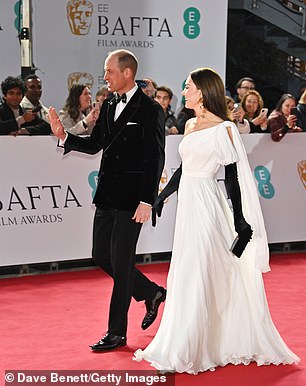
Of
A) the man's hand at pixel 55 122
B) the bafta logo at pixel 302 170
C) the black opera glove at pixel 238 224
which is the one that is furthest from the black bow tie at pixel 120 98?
the bafta logo at pixel 302 170

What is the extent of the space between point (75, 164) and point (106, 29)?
320cm

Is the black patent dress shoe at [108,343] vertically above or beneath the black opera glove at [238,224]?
beneath

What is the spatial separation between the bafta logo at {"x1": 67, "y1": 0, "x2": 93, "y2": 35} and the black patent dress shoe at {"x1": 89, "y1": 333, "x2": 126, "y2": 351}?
5.51 m

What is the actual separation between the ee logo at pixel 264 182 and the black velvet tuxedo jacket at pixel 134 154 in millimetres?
3172

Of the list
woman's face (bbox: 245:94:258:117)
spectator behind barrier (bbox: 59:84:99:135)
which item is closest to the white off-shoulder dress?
spectator behind barrier (bbox: 59:84:99:135)

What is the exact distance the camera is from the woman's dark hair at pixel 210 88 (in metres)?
4.26

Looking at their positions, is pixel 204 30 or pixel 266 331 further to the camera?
pixel 204 30

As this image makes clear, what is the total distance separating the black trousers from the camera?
454 cm

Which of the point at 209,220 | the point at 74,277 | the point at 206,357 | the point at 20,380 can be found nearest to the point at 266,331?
the point at 206,357

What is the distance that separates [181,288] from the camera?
14.0 feet

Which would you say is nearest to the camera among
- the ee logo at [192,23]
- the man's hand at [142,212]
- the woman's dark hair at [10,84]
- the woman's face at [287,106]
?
the man's hand at [142,212]

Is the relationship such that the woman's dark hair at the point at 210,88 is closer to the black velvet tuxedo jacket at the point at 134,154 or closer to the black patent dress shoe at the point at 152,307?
the black velvet tuxedo jacket at the point at 134,154

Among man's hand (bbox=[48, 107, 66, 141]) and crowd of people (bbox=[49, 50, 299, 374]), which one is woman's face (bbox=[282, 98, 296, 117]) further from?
man's hand (bbox=[48, 107, 66, 141])

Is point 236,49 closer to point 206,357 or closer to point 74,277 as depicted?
point 74,277
